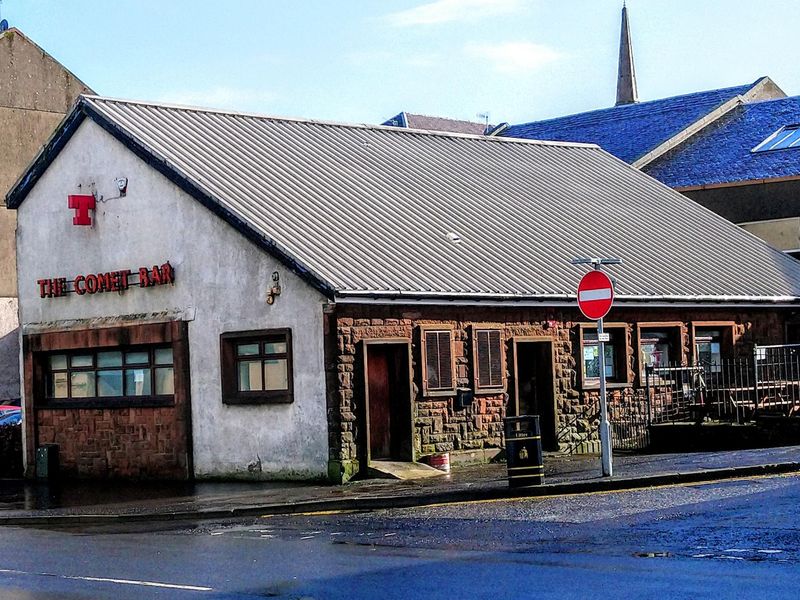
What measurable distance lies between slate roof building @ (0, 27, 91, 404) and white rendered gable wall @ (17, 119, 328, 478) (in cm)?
1596

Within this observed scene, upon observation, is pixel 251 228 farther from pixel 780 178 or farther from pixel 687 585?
pixel 780 178

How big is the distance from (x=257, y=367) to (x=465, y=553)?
42.3 feet

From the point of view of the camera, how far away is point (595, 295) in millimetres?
22062

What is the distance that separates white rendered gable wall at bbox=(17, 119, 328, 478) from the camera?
25.6 metres

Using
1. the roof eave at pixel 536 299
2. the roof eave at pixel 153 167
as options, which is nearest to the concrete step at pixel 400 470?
the roof eave at pixel 536 299

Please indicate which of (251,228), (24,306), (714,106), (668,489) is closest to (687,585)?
(668,489)

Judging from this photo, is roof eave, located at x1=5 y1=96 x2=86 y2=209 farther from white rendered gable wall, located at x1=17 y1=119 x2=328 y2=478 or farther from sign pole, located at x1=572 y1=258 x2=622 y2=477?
sign pole, located at x1=572 y1=258 x2=622 y2=477

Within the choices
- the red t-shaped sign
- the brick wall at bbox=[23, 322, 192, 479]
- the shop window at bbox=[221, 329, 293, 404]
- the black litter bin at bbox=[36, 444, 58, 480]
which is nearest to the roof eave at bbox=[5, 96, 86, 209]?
the red t-shaped sign

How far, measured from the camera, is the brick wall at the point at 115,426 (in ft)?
92.2

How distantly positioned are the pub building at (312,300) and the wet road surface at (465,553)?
6399 millimetres

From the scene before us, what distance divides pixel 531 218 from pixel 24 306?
454 inches

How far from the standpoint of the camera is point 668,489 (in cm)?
2008

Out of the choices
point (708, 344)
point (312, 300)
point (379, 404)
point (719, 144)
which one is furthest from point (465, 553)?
point (719, 144)

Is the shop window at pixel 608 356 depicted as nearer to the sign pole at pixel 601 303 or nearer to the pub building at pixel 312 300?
the pub building at pixel 312 300
